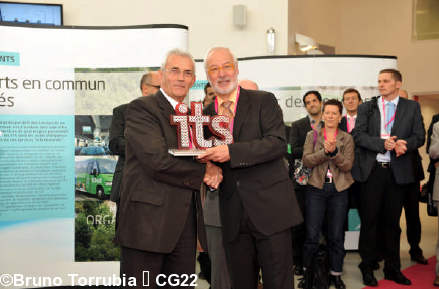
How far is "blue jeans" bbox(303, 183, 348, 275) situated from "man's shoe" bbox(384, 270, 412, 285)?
562 millimetres

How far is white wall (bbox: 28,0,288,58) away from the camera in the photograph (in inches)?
337

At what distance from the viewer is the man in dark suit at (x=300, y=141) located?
15.7 ft

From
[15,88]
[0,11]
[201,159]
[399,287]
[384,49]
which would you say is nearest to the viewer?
[201,159]

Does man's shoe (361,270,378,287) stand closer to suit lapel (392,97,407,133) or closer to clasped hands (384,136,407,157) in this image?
clasped hands (384,136,407,157)

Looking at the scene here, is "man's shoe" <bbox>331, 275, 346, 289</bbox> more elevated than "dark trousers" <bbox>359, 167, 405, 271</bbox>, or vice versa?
"dark trousers" <bbox>359, 167, 405, 271</bbox>

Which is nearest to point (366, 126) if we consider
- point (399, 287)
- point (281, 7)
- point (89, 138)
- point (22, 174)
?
point (399, 287)

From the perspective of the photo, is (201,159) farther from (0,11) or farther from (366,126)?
(0,11)

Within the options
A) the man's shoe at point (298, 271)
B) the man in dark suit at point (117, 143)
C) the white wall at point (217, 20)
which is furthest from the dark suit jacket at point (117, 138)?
the white wall at point (217, 20)

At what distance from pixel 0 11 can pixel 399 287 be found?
312 inches

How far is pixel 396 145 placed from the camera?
13.7 feet

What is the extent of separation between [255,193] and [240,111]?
0.47 meters

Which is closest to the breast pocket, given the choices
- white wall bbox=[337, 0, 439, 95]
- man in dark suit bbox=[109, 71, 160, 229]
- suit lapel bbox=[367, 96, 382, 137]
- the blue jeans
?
man in dark suit bbox=[109, 71, 160, 229]

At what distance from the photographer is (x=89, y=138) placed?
401 cm

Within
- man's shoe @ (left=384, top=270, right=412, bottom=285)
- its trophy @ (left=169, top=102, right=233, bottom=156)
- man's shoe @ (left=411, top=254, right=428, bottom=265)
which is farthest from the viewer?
man's shoe @ (left=411, top=254, right=428, bottom=265)
